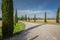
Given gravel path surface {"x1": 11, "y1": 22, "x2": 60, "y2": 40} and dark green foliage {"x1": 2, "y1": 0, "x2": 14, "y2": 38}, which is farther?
dark green foliage {"x1": 2, "y1": 0, "x2": 14, "y2": 38}

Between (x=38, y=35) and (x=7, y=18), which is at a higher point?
(x=7, y=18)

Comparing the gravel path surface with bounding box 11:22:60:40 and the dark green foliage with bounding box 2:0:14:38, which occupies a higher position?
the dark green foliage with bounding box 2:0:14:38

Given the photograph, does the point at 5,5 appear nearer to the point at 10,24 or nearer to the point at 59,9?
the point at 10,24

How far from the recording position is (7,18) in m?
13.0

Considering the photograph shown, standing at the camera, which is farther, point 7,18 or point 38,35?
point 38,35

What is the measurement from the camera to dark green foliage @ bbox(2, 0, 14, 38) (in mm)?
12930

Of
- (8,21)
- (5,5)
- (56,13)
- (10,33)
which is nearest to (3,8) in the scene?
(5,5)

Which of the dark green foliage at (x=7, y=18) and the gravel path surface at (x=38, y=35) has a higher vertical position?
the dark green foliage at (x=7, y=18)

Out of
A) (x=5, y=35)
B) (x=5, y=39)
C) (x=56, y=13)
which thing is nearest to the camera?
(x=5, y=39)

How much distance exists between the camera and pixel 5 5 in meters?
13.1

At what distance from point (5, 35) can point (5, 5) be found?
108 inches

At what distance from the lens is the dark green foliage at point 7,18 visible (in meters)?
12.9

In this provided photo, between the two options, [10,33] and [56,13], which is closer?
[10,33]

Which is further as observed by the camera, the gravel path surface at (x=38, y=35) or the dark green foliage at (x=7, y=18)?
the dark green foliage at (x=7, y=18)
